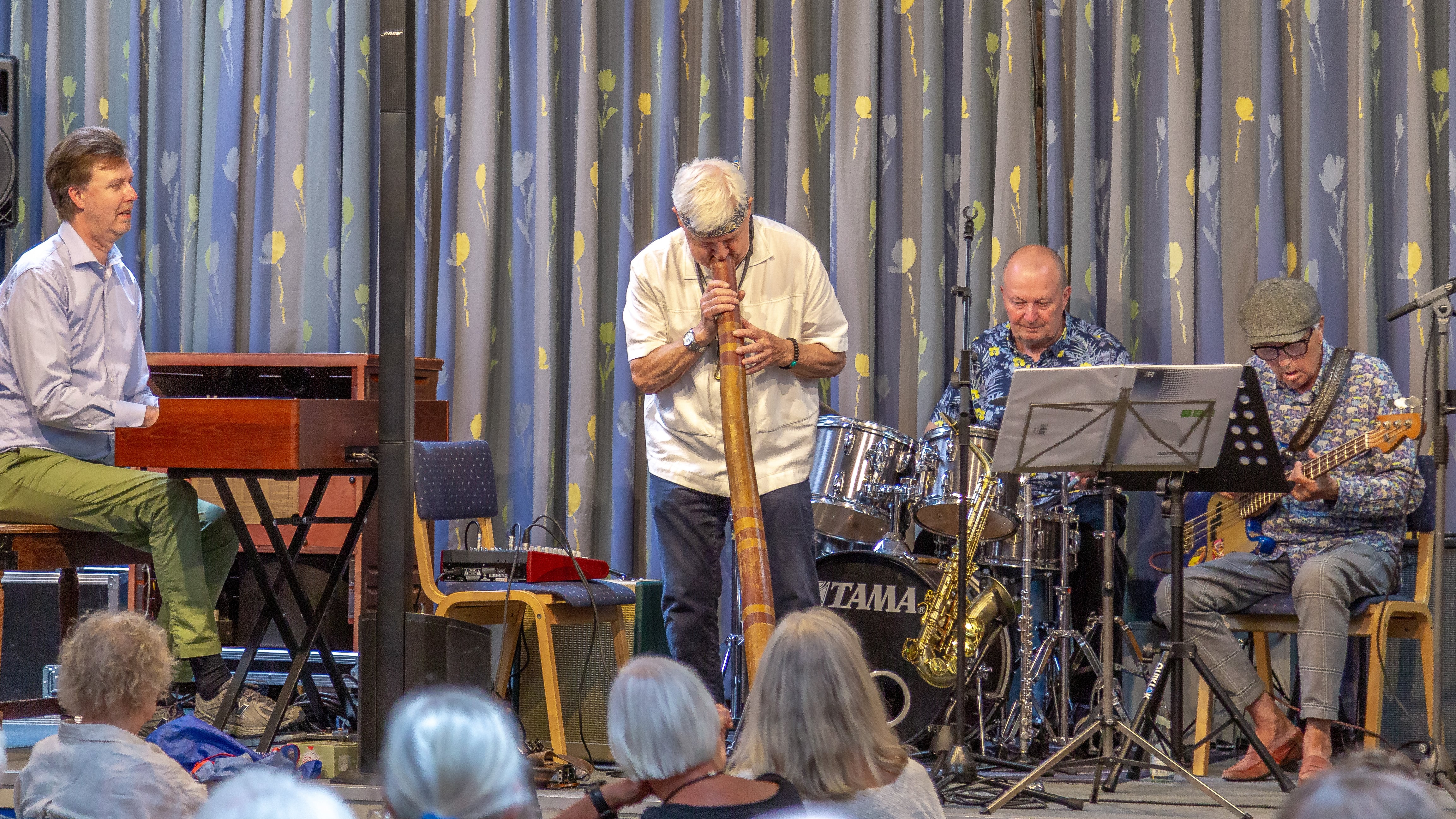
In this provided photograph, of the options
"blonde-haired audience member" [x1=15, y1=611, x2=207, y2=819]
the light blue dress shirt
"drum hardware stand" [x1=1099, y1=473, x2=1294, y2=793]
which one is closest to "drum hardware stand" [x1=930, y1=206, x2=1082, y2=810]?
"drum hardware stand" [x1=1099, y1=473, x2=1294, y2=793]

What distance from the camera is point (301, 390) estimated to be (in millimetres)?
4875

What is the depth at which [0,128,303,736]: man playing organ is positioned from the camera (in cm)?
369

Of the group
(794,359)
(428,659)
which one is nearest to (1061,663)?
(794,359)

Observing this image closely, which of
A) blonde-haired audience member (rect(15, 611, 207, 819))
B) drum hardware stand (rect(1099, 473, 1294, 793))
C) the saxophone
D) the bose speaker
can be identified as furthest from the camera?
the bose speaker

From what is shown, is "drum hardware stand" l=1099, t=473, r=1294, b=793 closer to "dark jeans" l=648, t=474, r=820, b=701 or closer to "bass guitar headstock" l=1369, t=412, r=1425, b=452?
"bass guitar headstock" l=1369, t=412, r=1425, b=452

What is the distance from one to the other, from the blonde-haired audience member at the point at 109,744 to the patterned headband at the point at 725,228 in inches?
55.5

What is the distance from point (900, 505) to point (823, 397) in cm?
73

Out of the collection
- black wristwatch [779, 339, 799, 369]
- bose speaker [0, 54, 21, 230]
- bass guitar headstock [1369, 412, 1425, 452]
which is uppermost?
bose speaker [0, 54, 21, 230]

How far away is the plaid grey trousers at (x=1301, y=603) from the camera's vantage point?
3855 mm

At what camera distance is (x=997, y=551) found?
4266mm

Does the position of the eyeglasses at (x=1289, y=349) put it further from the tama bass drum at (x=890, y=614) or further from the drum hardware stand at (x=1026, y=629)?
the tama bass drum at (x=890, y=614)

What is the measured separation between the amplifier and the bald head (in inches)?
55.2

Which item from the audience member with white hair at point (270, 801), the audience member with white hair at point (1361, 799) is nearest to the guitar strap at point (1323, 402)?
the audience member with white hair at point (1361, 799)

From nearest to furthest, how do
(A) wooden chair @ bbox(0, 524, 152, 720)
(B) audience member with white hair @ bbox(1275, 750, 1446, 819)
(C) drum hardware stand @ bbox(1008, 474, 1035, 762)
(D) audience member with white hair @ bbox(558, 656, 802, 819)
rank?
(B) audience member with white hair @ bbox(1275, 750, 1446, 819), (D) audience member with white hair @ bbox(558, 656, 802, 819), (A) wooden chair @ bbox(0, 524, 152, 720), (C) drum hardware stand @ bbox(1008, 474, 1035, 762)
